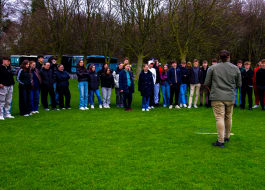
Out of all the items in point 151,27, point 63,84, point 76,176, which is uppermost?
point 151,27

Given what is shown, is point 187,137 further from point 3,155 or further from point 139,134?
point 3,155

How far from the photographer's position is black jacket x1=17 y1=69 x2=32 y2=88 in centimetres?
1145

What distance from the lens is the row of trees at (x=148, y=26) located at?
2734cm

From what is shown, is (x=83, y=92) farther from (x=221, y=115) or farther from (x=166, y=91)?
(x=221, y=115)

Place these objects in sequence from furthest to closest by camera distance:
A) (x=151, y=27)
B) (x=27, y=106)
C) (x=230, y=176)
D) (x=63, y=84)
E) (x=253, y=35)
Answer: (x=253, y=35)
(x=151, y=27)
(x=63, y=84)
(x=27, y=106)
(x=230, y=176)

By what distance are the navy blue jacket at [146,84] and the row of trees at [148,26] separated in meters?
14.6

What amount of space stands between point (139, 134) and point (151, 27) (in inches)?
958

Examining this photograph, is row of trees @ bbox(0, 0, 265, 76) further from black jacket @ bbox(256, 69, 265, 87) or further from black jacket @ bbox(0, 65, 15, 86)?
black jacket @ bbox(0, 65, 15, 86)

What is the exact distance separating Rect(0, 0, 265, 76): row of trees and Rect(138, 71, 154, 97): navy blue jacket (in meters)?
14.6

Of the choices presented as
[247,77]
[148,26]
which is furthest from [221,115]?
[148,26]

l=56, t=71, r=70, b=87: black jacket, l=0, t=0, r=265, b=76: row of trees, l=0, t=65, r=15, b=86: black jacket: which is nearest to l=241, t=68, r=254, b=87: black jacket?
l=56, t=71, r=70, b=87: black jacket

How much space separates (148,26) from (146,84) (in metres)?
19.4

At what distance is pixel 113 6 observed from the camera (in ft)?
113

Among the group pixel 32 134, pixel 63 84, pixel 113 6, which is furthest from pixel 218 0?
pixel 32 134
